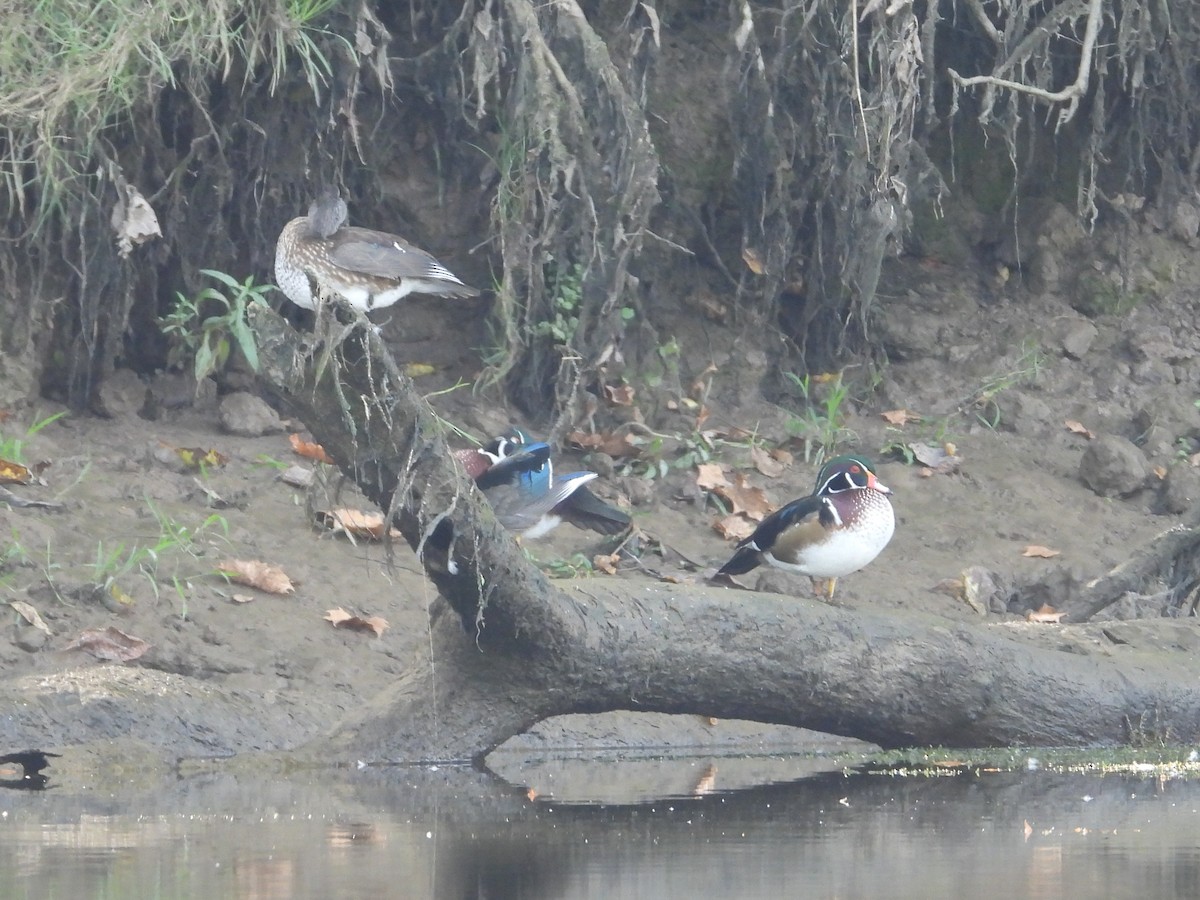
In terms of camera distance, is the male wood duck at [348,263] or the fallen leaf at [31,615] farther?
the male wood duck at [348,263]

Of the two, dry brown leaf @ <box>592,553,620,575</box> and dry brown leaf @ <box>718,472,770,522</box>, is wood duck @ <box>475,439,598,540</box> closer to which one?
dry brown leaf @ <box>592,553,620,575</box>

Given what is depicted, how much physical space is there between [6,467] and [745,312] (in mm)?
3933

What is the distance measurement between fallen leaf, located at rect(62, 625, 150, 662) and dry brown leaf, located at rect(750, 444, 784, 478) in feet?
11.4

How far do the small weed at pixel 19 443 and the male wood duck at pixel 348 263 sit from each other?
1212 millimetres

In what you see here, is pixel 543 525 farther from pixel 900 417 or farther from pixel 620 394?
pixel 900 417

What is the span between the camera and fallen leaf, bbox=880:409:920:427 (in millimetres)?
10039

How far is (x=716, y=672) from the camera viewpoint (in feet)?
20.3

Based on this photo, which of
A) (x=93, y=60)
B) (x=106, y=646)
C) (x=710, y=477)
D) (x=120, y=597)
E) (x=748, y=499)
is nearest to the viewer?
(x=106, y=646)

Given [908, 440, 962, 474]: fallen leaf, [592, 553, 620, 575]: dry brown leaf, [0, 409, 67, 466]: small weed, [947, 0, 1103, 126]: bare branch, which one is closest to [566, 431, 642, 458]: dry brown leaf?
[592, 553, 620, 575]: dry brown leaf

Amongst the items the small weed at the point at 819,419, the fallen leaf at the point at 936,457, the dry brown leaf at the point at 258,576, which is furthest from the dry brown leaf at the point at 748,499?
the dry brown leaf at the point at 258,576

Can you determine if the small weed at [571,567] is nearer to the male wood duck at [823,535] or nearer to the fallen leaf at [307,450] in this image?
the male wood duck at [823,535]

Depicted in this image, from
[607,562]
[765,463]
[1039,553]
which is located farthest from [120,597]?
[1039,553]

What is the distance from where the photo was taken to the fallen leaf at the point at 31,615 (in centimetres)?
704

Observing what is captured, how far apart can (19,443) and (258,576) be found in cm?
124
